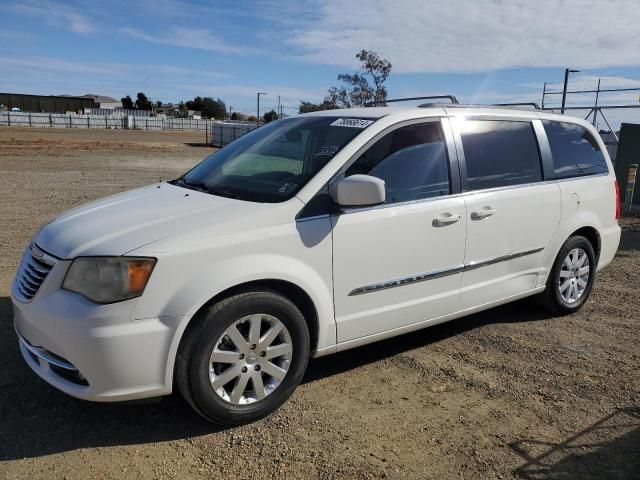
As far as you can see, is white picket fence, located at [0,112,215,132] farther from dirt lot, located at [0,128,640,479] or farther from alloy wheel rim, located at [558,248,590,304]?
dirt lot, located at [0,128,640,479]

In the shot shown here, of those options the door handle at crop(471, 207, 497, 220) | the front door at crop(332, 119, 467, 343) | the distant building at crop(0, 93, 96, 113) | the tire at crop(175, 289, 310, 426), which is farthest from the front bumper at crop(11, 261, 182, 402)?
the distant building at crop(0, 93, 96, 113)

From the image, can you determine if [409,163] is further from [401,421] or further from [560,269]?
[560,269]

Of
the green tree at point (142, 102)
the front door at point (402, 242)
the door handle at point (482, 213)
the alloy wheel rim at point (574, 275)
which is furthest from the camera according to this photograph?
the green tree at point (142, 102)

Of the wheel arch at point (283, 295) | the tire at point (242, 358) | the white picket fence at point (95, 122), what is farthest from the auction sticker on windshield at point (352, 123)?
the white picket fence at point (95, 122)

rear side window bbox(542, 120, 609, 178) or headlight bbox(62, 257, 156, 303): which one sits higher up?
rear side window bbox(542, 120, 609, 178)

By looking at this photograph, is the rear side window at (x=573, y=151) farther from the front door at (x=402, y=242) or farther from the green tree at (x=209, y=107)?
the green tree at (x=209, y=107)

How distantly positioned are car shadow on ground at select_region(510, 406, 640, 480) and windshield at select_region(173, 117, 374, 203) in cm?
196

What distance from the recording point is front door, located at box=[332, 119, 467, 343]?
352cm

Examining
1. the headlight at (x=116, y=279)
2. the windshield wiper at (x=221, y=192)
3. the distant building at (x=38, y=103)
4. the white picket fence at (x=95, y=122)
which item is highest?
the distant building at (x=38, y=103)

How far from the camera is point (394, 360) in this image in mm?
4195

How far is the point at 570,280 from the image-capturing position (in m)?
5.15

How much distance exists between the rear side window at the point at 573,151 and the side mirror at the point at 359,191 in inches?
89.0

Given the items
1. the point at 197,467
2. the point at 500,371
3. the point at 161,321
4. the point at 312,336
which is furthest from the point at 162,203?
the point at 500,371

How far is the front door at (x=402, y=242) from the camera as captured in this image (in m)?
3.52
